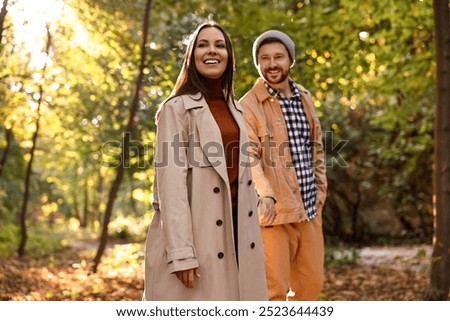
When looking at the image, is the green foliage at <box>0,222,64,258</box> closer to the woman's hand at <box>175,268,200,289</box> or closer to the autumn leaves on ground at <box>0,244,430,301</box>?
the autumn leaves on ground at <box>0,244,430,301</box>

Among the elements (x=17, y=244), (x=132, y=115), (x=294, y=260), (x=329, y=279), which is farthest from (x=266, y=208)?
(x=17, y=244)

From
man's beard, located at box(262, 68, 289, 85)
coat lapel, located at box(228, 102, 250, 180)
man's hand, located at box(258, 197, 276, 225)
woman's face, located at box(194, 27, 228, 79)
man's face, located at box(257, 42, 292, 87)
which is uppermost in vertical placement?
man's face, located at box(257, 42, 292, 87)

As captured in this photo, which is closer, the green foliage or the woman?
the woman

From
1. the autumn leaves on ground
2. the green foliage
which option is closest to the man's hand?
the autumn leaves on ground

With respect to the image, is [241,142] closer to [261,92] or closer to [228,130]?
[228,130]

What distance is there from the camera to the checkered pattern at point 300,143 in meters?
4.81

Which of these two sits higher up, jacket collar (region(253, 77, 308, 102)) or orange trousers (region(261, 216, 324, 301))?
jacket collar (region(253, 77, 308, 102))

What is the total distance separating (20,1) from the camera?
7.96 meters

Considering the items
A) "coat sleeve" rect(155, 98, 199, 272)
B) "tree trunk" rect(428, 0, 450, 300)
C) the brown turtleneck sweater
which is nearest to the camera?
"coat sleeve" rect(155, 98, 199, 272)

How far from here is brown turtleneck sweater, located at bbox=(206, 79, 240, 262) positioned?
11.3 feet

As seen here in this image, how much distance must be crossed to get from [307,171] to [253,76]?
5.04 meters

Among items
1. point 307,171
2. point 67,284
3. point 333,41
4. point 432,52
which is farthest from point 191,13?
point 307,171

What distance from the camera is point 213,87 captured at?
3.62m
